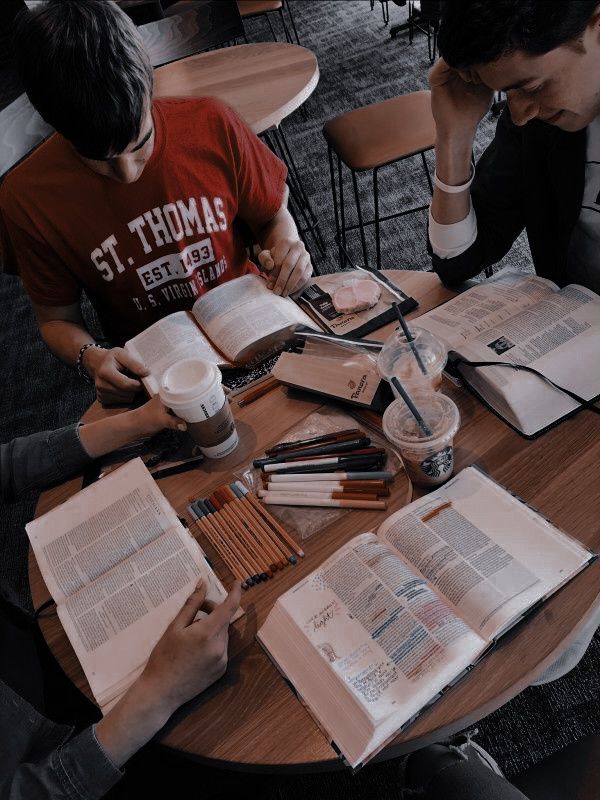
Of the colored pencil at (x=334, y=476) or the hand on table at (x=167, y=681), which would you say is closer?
the hand on table at (x=167, y=681)

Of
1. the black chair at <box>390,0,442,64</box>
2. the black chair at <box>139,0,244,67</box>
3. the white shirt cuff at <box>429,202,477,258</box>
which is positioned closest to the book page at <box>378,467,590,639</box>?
the white shirt cuff at <box>429,202,477,258</box>

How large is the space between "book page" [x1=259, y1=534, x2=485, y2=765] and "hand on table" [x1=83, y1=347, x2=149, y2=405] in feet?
1.87

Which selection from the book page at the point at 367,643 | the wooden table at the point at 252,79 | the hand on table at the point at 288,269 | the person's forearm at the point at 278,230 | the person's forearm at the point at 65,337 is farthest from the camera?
the wooden table at the point at 252,79

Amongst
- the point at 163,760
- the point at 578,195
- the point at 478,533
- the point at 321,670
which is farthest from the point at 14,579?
the point at 578,195

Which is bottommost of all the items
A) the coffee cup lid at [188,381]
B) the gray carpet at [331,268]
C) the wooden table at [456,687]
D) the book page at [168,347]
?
the gray carpet at [331,268]

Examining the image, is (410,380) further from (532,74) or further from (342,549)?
(532,74)

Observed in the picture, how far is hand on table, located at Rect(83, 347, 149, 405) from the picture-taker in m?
1.18

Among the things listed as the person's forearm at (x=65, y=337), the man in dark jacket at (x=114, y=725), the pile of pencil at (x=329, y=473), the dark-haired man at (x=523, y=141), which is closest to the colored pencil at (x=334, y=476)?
the pile of pencil at (x=329, y=473)

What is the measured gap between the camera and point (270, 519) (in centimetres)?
94

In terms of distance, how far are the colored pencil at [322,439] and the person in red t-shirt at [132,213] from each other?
1.14 feet

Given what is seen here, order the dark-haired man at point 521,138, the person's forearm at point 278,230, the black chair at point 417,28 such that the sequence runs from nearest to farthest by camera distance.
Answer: the dark-haired man at point 521,138 < the person's forearm at point 278,230 < the black chair at point 417,28

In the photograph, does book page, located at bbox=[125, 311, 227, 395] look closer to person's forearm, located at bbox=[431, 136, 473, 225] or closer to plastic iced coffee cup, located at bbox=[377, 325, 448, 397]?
plastic iced coffee cup, located at bbox=[377, 325, 448, 397]

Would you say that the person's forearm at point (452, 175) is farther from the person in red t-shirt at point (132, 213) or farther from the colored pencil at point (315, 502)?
the colored pencil at point (315, 502)

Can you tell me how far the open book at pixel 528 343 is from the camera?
0.95 meters
